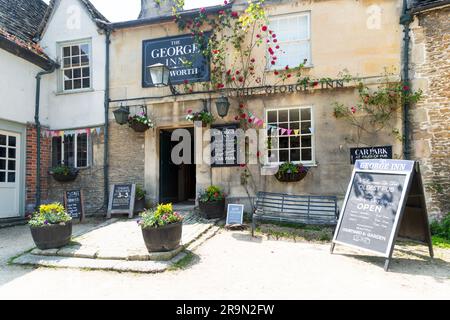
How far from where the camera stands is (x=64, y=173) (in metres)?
9.43

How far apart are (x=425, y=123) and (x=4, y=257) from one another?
936 centimetres

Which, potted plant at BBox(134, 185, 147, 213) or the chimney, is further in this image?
the chimney

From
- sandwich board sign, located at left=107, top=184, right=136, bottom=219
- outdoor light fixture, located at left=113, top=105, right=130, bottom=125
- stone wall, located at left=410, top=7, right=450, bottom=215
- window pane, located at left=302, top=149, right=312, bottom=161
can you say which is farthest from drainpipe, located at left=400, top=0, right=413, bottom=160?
outdoor light fixture, located at left=113, top=105, right=130, bottom=125

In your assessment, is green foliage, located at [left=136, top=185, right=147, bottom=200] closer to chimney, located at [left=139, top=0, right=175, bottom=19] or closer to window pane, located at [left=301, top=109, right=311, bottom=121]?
window pane, located at [left=301, top=109, right=311, bottom=121]

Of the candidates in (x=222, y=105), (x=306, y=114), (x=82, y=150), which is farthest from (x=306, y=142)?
(x=82, y=150)

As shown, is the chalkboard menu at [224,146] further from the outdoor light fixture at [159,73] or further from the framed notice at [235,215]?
the outdoor light fixture at [159,73]

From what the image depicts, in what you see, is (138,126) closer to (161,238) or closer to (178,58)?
(178,58)

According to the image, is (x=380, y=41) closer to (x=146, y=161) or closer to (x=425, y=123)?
(x=425, y=123)

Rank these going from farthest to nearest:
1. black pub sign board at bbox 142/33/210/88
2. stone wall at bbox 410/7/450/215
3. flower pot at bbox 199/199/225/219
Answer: black pub sign board at bbox 142/33/210/88 → flower pot at bbox 199/199/225/219 → stone wall at bbox 410/7/450/215

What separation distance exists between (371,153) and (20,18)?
457 inches

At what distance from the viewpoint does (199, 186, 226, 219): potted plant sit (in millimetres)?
8039

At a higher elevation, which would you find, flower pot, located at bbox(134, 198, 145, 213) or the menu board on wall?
the menu board on wall

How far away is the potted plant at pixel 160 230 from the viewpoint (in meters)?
5.24

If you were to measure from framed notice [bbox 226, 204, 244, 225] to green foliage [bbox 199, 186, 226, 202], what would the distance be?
0.80 metres
